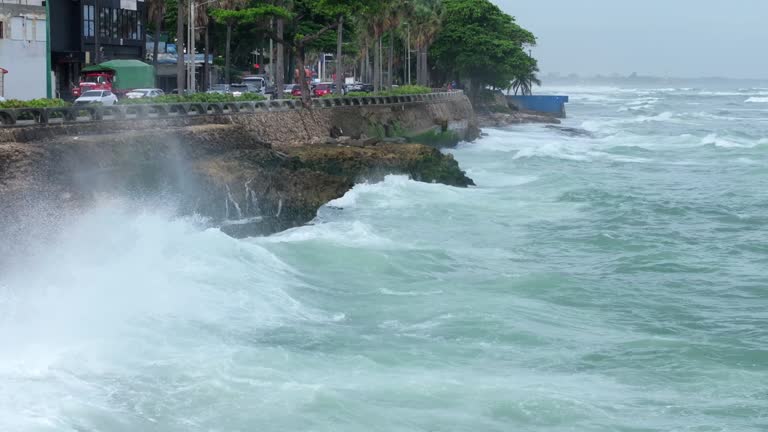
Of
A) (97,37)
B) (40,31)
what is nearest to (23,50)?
(40,31)

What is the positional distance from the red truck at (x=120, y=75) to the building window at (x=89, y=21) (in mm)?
4112

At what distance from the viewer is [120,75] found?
5891 cm

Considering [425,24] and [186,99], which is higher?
[425,24]

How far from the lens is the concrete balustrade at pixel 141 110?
25703 millimetres

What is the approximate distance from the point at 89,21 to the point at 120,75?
22.6ft

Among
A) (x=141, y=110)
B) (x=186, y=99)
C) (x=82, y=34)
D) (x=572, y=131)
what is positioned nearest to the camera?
(x=141, y=110)

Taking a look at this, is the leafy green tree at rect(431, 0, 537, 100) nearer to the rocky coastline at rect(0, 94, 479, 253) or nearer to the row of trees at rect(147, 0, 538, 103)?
the row of trees at rect(147, 0, 538, 103)

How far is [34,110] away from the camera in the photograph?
2584 cm

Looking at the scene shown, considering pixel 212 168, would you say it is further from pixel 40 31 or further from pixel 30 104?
pixel 40 31

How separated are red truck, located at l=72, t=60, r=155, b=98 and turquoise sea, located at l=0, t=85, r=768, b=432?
27.4 meters

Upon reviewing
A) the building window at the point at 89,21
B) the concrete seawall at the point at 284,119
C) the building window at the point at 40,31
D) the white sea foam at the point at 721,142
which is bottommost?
the white sea foam at the point at 721,142

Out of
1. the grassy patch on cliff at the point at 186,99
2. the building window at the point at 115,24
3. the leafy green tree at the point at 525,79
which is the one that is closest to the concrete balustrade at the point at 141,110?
the grassy patch on cliff at the point at 186,99

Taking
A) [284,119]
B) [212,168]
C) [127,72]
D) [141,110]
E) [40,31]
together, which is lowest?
[212,168]

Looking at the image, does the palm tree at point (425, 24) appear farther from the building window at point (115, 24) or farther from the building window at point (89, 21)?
the building window at point (89, 21)
